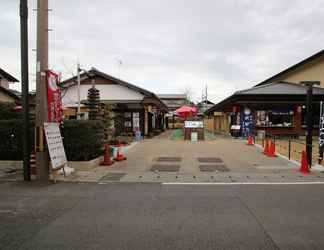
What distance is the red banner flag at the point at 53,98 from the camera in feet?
29.6

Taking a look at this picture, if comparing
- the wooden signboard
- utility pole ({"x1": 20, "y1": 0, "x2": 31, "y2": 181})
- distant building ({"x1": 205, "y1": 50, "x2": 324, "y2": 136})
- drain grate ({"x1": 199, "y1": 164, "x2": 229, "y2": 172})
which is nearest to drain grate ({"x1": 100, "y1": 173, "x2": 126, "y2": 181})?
the wooden signboard

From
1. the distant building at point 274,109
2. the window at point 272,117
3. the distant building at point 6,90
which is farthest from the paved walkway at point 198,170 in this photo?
the distant building at point 6,90

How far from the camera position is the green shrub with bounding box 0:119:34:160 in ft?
36.2

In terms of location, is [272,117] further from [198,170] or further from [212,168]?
[198,170]

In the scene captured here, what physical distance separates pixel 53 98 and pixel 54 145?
1328mm

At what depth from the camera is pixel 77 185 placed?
8469 millimetres

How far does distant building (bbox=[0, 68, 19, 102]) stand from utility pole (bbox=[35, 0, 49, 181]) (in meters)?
16.2

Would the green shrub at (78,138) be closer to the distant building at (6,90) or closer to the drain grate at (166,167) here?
the drain grate at (166,167)

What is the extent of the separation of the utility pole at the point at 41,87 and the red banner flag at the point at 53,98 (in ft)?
0.37

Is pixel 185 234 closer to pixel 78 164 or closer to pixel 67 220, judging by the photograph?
pixel 67 220

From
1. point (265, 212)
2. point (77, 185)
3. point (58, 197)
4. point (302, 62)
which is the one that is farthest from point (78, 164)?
point (302, 62)

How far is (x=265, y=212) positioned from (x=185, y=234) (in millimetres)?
1906

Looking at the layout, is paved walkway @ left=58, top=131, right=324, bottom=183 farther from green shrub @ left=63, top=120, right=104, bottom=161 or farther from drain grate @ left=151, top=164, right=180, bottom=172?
green shrub @ left=63, top=120, right=104, bottom=161

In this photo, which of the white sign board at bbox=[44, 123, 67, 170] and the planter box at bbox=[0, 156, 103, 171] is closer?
the white sign board at bbox=[44, 123, 67, 170]
